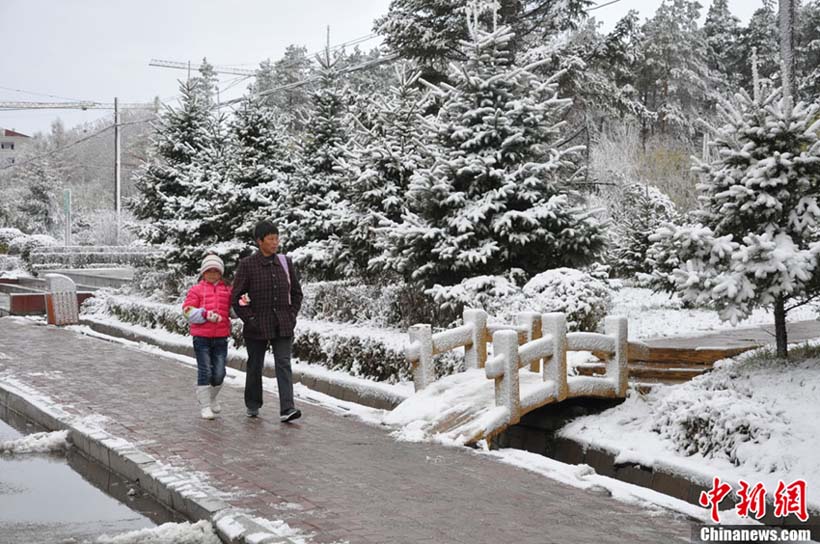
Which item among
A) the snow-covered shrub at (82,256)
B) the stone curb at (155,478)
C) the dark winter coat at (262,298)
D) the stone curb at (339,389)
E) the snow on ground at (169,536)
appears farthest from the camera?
the snow-covered shrub at (82,256)

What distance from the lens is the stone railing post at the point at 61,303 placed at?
2088 cm

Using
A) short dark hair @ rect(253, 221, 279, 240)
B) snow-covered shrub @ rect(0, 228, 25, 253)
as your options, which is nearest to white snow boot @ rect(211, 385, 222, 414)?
short dark hair @ rect(253, 221, 279, 240)

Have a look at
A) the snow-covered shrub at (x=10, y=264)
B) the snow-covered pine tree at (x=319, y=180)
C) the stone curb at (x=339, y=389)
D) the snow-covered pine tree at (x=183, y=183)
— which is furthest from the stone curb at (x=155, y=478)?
the snow-covered shrub at (x=10, y=264)

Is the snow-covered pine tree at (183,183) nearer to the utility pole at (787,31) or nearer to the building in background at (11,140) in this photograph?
the utility pole at (787,31)

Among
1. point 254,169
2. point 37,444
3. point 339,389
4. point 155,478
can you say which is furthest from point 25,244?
point 155,478

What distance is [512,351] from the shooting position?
8469 mm

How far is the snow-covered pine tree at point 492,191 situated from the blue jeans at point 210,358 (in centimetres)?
419

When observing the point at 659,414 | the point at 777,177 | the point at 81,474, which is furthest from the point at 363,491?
the point at 777,177

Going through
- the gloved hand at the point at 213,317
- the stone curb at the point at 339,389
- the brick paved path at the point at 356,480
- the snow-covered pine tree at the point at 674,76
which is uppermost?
the snow-covered pine tree at the point at 674,76

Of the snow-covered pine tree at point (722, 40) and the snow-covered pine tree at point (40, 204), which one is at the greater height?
the snow-covered pine tree at point (722, 40)

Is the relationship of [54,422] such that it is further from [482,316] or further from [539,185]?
[539,185]

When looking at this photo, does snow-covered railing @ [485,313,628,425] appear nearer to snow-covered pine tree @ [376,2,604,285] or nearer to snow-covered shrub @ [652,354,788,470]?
snow-covered shrub @ [652,354,788,470]

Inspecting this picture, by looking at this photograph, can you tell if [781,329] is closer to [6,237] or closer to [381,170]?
[381,170]

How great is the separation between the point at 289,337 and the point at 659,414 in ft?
12.6
